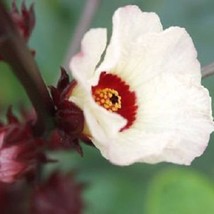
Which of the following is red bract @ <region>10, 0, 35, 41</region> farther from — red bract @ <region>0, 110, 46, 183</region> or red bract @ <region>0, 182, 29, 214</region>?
red bract @ <region>0, 182, 29, 214</region>

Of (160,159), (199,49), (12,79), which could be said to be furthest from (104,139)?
(12,79)

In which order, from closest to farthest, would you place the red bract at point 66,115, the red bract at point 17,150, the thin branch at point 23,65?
the thin branch at point 23,65 < the red bract at point 66,115 < the red bract at point 17,150

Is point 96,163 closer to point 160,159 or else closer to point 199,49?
point 199,49

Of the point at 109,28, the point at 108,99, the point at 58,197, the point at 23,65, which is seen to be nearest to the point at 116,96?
the point at 108,99

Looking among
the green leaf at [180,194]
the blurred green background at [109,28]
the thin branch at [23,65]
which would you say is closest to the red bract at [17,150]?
the thin branch at [23,65]

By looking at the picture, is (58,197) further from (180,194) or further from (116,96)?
(116,96)

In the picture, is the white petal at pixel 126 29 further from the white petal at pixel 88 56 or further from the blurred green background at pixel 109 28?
the blurred green background at pixel 109 28
